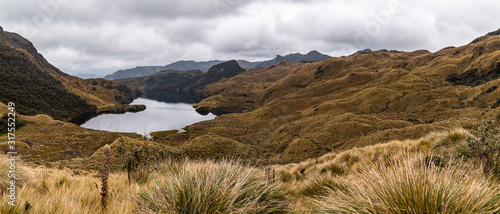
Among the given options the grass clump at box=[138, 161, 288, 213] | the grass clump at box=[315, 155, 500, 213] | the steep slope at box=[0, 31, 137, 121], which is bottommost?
the grass clump at box=[138, 161, 288, 213]

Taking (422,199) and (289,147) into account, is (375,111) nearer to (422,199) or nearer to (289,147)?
(289,147)

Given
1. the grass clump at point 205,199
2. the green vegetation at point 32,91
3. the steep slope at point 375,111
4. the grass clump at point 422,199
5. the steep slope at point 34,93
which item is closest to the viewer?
the grass clump at point 422,199

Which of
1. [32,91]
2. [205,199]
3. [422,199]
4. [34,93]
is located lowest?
[205,199]

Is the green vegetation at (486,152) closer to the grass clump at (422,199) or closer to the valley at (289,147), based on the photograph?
the valley at (289,147)

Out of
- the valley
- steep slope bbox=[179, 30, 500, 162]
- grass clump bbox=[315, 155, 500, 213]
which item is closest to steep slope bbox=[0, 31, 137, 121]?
the valley

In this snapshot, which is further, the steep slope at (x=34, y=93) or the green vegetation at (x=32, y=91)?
the steep slope at (x=34, y=93)

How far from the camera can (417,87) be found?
250 feet

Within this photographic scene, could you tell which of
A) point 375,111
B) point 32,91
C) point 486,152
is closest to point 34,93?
point 32,91

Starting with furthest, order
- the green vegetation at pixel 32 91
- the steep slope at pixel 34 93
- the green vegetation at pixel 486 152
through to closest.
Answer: the steep slope at pixel 34 93
the green vegetation at pixel 32 91
the green vegetation at pixel 486 152

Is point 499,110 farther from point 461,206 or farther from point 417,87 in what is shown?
point 417,87

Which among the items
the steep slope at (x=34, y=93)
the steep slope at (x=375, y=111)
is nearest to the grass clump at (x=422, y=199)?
the steep slope at (x=375, y=111)

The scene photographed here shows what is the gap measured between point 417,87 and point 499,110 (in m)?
59.0

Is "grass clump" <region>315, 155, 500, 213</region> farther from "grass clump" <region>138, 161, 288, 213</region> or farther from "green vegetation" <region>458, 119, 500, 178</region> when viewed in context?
"green vegetation" <region>458, 119, 500, 178</region>

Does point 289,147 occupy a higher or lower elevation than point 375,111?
lower
